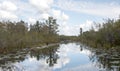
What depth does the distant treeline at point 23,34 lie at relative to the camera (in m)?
53.0

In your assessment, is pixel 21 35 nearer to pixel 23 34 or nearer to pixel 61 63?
pixel 23 34

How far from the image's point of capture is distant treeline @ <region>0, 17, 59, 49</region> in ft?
174

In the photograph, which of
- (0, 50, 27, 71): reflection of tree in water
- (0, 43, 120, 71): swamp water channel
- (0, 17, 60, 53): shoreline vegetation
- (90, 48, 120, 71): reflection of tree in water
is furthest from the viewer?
(0, 17, 60, 53): shoreline vegetation

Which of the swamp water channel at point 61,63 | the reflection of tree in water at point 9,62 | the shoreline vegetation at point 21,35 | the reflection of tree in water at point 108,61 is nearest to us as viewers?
the reflection of tree in water at point 108,61

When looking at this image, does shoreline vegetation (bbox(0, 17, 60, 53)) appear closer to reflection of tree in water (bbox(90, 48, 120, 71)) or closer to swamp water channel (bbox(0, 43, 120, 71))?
swamp water channel (bbox(0, 43, 120, 71))

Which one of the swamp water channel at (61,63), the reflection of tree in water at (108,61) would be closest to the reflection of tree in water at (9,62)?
the swamp water channel at (61,63)

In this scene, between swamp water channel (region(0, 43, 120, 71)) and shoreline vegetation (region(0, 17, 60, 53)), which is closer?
swamp water channel (region(0, 43, 120, 71))

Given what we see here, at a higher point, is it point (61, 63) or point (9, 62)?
point (9, 62)

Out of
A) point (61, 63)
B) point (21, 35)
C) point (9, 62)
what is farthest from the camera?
point (21, 35)

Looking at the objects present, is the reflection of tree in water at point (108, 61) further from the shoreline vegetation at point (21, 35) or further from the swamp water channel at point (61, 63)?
the shoreline vegetation at point (21, 35)

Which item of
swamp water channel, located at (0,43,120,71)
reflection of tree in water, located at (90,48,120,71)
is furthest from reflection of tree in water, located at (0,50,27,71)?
reflection of tree in water, located at (90,48,120,71)

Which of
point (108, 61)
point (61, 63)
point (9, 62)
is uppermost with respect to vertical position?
point (108, 61)

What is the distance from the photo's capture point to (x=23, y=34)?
77.6 meters

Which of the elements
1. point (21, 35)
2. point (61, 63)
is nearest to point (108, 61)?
point (61, 63)
